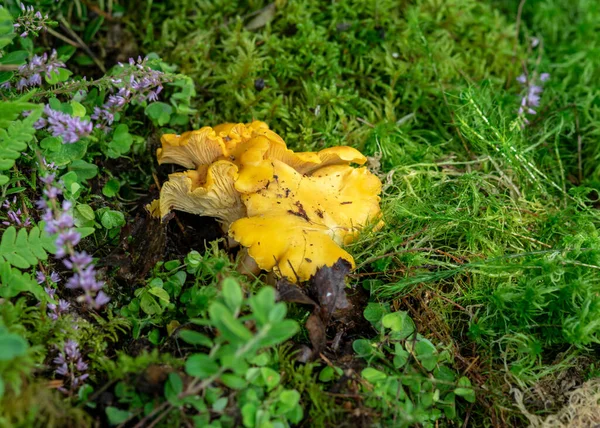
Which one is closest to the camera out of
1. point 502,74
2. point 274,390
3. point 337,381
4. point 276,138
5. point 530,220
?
point 274,390

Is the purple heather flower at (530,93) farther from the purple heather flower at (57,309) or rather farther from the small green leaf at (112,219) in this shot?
the purple heather flower at (57,309)

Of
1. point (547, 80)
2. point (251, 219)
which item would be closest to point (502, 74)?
point (547, 80)

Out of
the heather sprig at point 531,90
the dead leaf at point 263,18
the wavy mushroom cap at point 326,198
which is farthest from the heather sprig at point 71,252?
the heather sprig at point 531,90

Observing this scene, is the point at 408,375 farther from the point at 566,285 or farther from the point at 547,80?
the point at 547,80

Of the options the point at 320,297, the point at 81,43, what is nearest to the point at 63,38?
the point at 81,43

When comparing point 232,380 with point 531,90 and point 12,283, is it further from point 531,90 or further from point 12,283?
point 531,90

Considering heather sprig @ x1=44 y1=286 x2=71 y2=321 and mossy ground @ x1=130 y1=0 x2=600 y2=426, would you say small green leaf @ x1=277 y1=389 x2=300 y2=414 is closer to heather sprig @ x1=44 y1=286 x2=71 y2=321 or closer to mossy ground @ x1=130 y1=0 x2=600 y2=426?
mossy ground @ x1=130 y1=0 x2=600 y2=426
